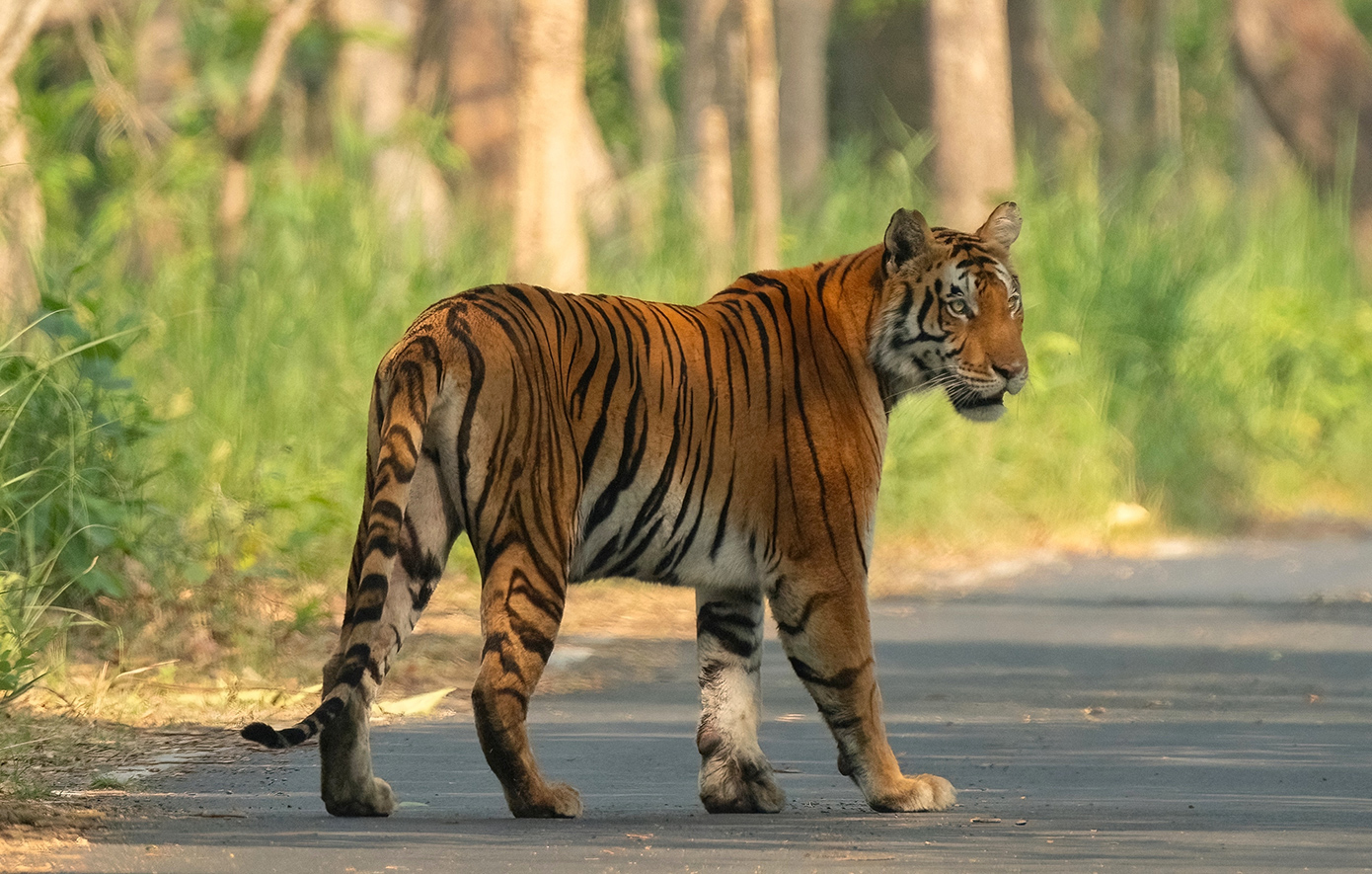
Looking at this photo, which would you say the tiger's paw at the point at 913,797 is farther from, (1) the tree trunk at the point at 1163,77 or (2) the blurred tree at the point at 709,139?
(1) the tree trunk at the point at 1163,77

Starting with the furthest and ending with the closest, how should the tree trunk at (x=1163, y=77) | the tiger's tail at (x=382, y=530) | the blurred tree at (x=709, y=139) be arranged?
the tree trunk at (x=1163, y=77)
the blurred tree at (x=709, y=139)
the tiger's tail at (x=382, y=530)

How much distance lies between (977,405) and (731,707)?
4.04 ft

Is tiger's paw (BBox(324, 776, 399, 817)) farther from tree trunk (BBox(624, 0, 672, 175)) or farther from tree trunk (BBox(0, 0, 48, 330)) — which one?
tree trunk (BBox(624, 0, 672, 175))

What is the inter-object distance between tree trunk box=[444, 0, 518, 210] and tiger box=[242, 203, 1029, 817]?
17.3m

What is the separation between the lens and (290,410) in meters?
12.4

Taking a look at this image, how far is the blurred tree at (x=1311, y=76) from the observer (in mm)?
23531

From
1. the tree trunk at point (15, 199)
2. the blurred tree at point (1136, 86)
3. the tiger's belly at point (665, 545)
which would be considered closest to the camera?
the tiger's belly at point (665, 545)

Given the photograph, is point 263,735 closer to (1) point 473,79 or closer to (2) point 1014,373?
(2) point 1014,373

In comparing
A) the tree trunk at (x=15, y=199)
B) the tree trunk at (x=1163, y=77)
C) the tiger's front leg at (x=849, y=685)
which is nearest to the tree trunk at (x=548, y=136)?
the tree trunk at (x=15, y=199)

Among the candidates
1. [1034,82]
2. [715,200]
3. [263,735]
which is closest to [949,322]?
[263,735]

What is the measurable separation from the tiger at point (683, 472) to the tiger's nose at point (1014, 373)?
1 centimetres

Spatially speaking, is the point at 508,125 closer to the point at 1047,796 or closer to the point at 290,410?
the point at 290,410

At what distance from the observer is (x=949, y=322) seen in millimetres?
7125

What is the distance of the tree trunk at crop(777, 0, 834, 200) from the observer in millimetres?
29266
